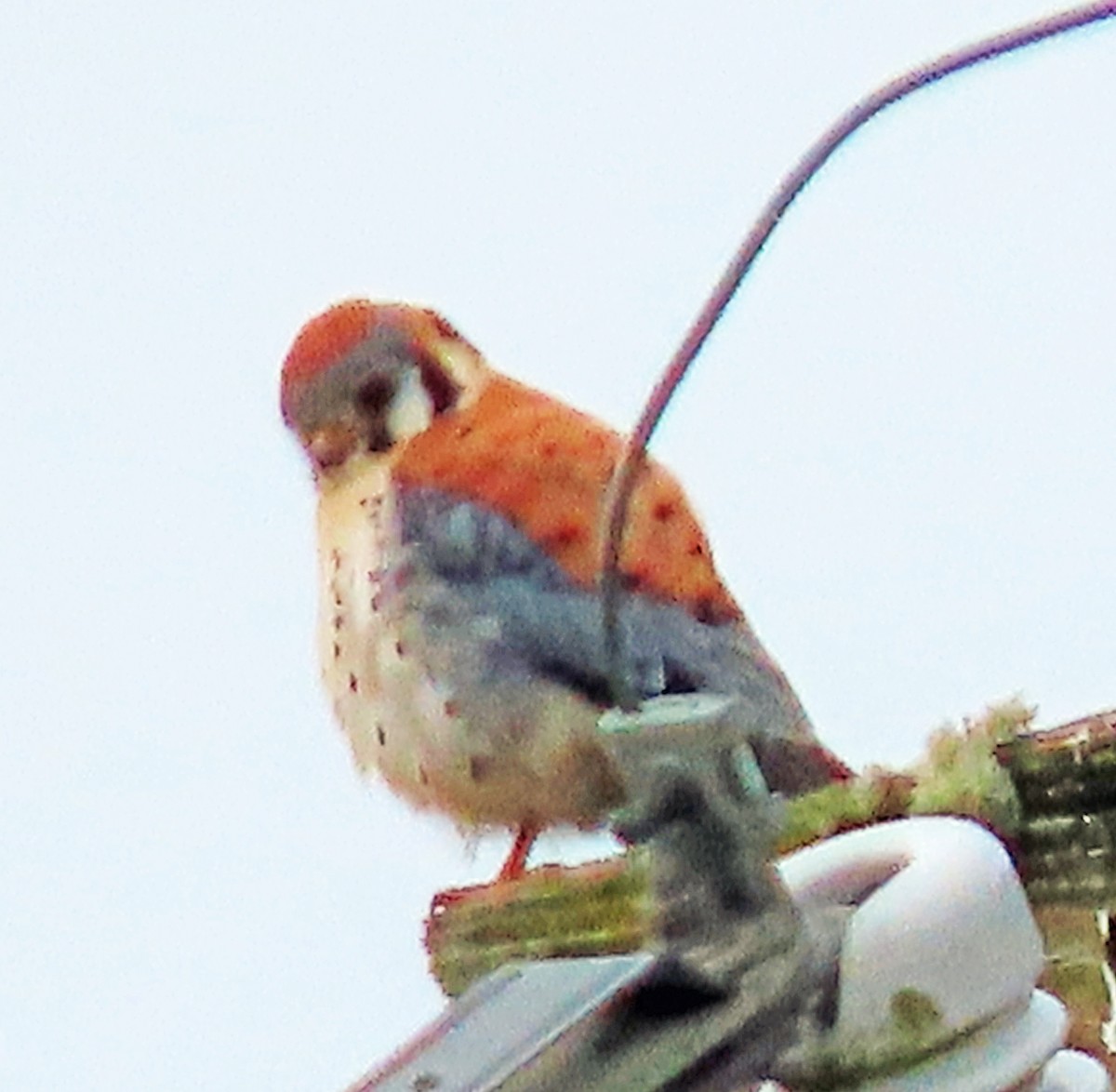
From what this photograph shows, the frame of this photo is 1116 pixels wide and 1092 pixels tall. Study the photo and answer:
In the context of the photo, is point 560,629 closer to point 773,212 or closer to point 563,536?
point 563,536

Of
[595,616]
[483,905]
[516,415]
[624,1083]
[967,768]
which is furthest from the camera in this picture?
[516,415]

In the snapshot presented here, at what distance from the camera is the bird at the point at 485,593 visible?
1042mm

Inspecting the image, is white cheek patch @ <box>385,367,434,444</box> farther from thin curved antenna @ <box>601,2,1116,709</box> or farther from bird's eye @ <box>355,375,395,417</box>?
thin curved antenna @ <box>601,2,1116,709</box>

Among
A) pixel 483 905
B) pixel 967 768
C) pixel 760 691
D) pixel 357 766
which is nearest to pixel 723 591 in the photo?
pixel 760 691

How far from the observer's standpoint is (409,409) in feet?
3.81

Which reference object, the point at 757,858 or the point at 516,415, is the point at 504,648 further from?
the point at 757,858

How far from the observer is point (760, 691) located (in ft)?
3.43

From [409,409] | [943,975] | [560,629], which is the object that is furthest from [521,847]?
[943,975]

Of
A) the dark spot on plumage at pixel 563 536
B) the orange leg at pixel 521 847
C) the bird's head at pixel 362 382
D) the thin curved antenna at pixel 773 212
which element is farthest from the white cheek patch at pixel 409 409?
the thin curved antenna at pixel 773 212

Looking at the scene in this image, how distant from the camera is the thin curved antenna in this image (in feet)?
1.27

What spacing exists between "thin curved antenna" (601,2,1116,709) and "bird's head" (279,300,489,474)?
74 cm

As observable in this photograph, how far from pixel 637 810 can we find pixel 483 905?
458 mm

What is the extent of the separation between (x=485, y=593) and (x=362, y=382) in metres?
0.15

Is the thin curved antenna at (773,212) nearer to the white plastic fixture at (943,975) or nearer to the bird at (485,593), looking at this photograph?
the white plastic fixture at (943,975)
